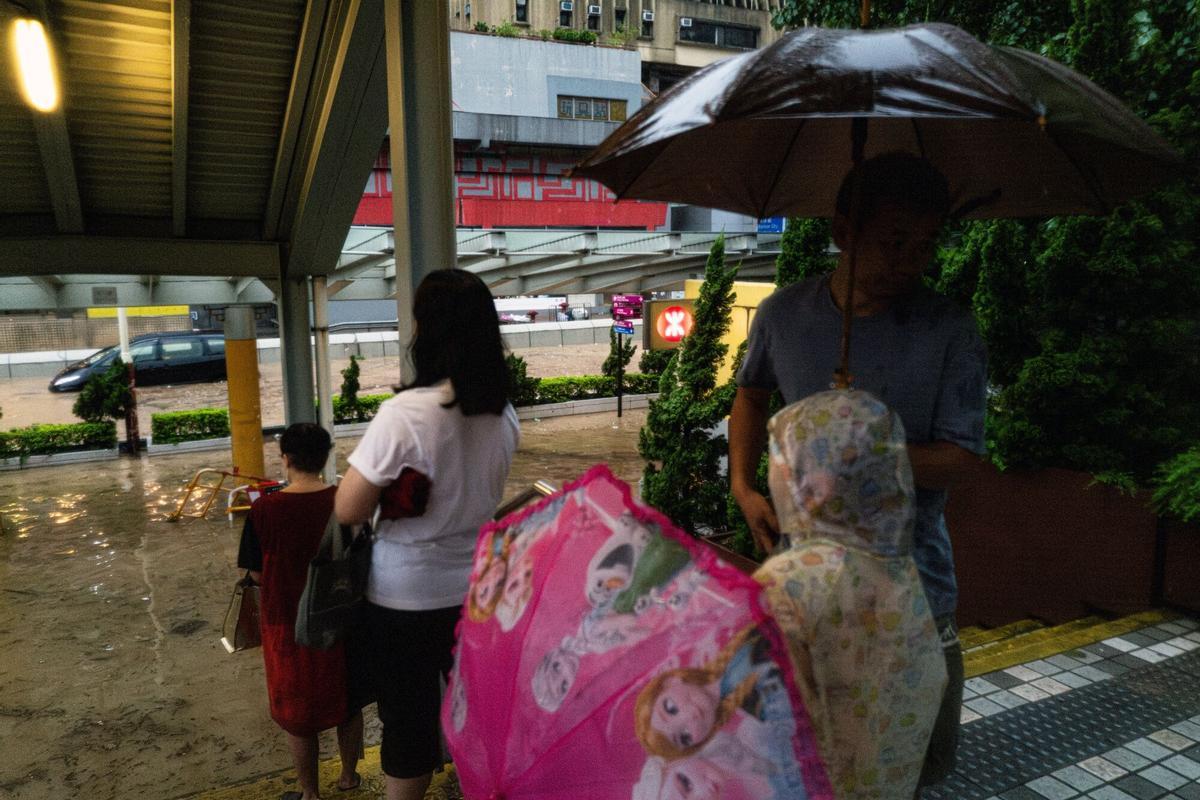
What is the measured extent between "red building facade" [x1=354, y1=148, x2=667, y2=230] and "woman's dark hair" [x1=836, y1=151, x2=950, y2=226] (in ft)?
76.6

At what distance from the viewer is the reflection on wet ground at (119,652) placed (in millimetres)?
4457

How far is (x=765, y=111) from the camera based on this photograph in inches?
59.5

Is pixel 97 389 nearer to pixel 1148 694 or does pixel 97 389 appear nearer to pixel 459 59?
pixel 1148 694

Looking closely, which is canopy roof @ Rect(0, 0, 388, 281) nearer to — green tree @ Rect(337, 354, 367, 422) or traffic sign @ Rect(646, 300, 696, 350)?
traffic sign @ Rect(646, 300, 696, 350)

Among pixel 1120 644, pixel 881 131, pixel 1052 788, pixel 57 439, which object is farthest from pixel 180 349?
pixel 1052 788

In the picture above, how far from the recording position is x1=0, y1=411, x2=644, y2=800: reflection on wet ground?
4457mm

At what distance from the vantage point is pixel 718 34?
140ft

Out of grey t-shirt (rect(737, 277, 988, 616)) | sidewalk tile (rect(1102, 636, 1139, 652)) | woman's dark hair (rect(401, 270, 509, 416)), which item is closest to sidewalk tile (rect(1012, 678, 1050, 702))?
sidewalk tile (rect(1102, 636, 1139, 652))

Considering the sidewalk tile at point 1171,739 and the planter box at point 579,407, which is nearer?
Answer: the sidewalk tile at point 1171,739

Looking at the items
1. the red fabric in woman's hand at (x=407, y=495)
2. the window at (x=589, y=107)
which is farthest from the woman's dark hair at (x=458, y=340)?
the window at (x=589, y=107)

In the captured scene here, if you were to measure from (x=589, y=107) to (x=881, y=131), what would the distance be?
35457 millimetres

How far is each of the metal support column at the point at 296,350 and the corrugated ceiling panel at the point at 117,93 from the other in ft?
6.43

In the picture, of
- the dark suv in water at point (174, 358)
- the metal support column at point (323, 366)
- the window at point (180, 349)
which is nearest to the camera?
the metal support column at point (323, 366)

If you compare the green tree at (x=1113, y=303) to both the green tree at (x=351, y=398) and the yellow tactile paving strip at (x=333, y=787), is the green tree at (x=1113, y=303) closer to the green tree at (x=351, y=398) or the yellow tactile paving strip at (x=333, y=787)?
the yellow tactile paving strip at (x=333, y=787)
